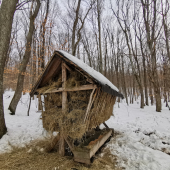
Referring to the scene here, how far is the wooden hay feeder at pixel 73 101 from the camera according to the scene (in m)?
3.73

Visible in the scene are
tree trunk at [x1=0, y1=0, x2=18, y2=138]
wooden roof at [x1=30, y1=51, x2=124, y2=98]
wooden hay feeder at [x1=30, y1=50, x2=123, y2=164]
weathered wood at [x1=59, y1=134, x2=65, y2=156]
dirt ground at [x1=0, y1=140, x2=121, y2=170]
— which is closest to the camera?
dirt ground at [x1=0, y1=140, x2=121, y2=170]

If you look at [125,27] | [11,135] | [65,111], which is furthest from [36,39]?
[65,111]

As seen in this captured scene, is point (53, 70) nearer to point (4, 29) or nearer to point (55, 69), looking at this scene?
point (55, 69)

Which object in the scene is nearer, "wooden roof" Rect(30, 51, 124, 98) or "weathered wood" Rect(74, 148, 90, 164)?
"weathered wood" Rect(74, 148, 90, 164)

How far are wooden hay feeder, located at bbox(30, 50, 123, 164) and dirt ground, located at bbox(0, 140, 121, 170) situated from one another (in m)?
0.25

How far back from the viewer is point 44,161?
12.9ft

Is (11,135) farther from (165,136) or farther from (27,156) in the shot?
(165,136)

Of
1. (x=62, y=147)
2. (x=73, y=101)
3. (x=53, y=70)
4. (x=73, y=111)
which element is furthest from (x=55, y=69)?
(x=62, y=147)

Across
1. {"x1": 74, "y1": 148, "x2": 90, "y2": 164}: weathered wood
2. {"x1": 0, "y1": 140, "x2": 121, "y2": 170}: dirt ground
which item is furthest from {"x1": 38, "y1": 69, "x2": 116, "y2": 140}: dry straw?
{"x1": 0, "y1": 140, "x2": 121, "y2": 170}: dirt ground

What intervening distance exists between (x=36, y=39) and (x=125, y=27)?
10.6m

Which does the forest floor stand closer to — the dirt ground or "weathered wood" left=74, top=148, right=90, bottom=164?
the dirt ground

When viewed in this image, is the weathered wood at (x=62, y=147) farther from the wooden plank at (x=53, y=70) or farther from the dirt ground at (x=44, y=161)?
the wooden plank at (x=53, y=70)

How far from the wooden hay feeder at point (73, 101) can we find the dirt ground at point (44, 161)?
25 cm

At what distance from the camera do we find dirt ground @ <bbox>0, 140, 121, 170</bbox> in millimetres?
3600
